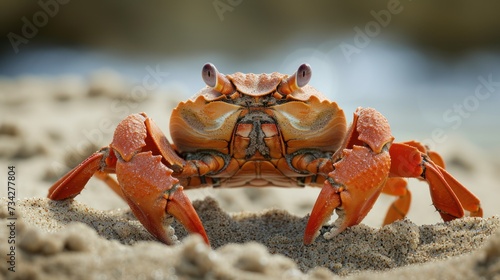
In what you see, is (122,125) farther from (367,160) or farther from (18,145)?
(18,145)

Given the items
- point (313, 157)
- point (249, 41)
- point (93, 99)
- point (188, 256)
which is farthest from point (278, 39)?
point (188, 256)

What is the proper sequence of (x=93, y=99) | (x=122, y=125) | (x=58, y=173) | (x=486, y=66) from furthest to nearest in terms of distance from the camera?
(x=486, y=66), (x=93, y=99), (x=58, y=173), (x=122, y=125)

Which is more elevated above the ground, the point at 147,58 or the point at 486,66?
the point at 486,66

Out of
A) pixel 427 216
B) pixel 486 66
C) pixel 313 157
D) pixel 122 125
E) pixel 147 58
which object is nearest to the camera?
pixel 122 125

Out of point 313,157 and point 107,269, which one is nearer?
point 107,269

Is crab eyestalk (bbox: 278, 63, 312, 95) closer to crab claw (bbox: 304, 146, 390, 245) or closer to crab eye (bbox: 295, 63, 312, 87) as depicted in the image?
crab eye (bbox: 295, 63, 312, 87)

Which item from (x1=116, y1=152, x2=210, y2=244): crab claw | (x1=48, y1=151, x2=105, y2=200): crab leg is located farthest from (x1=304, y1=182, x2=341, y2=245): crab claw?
(x1=48, y1=151, x2=105, y2=200): crab leg

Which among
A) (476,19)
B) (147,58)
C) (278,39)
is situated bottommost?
(147,58)
